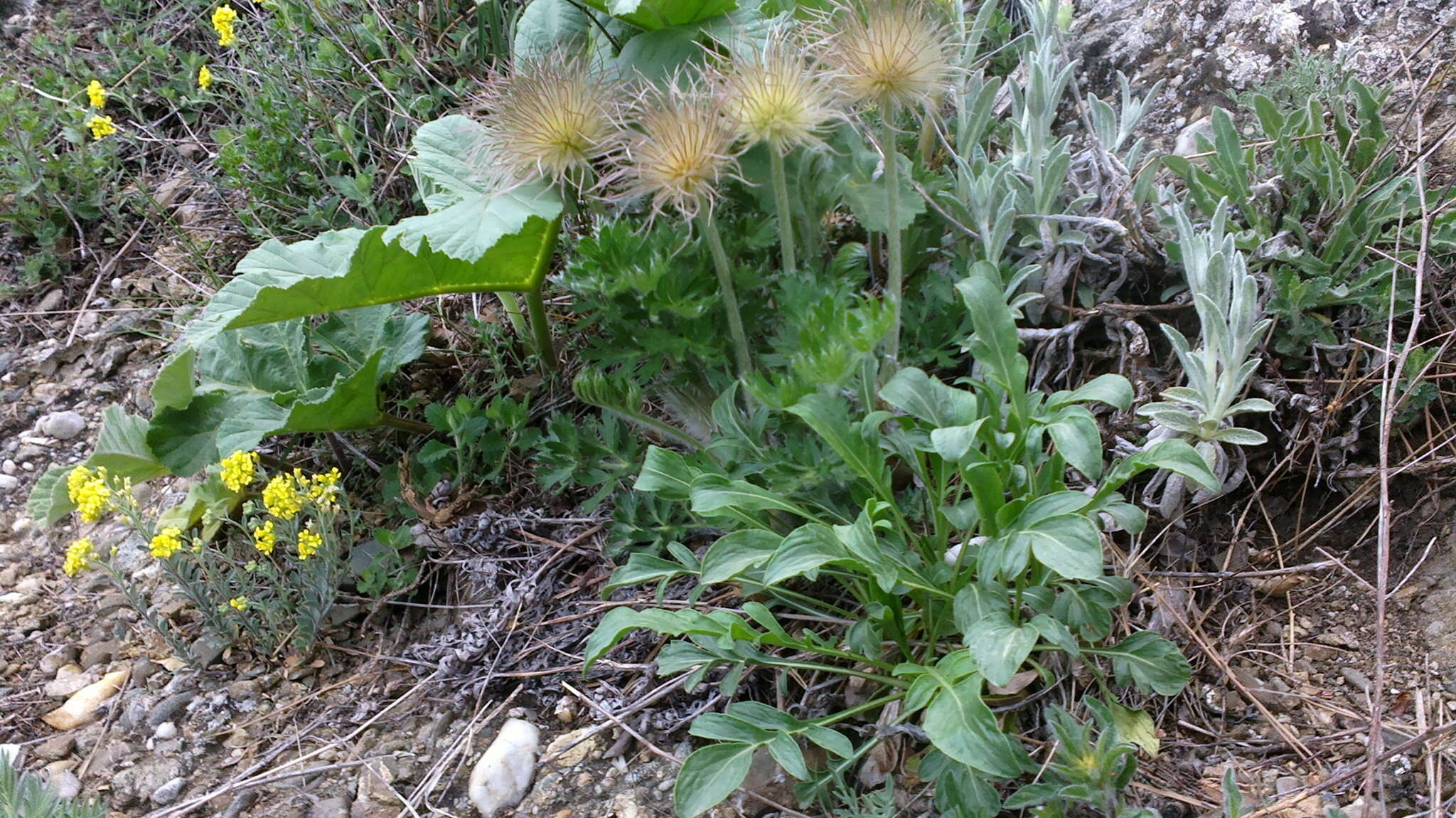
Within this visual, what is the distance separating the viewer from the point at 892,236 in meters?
2.12

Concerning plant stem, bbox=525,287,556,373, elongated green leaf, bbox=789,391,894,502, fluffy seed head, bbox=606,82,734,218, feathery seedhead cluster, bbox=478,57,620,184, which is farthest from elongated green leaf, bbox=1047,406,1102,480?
plant stem, bbox=525,287,556,373

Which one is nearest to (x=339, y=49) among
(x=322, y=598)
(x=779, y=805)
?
(x=322, y=598)

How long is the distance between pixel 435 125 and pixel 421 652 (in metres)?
1.26

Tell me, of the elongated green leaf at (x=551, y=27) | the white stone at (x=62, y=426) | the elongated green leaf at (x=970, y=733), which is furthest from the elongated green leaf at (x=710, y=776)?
the white stone at (x=62, y=426)

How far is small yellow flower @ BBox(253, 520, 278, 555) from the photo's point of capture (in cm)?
240

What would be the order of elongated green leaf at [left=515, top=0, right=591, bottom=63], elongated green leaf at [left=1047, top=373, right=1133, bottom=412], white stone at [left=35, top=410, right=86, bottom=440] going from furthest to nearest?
white stone at [left=35, top=410, right=86, bottom=440]
elongated green leaf at [left=515, top=0, right=591, bottom=63]
elongated green leaf at [left=1047, top=373, right=1133, bottom=412]

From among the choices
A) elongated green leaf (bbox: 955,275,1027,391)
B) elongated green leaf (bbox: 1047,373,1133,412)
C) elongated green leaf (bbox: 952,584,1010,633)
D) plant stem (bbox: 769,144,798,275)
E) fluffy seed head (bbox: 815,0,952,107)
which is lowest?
elongated green leaf (bbox: 952,584,1010,633)

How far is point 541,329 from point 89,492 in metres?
1.12

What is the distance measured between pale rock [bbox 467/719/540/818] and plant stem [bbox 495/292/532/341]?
46.1 inches

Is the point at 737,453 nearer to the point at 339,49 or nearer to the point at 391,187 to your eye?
the point at 391,187

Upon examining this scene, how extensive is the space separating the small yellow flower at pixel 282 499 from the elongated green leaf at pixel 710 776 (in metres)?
1.16

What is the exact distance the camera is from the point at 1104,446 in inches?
92.4

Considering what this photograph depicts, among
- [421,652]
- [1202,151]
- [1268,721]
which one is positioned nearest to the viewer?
[1268,721]

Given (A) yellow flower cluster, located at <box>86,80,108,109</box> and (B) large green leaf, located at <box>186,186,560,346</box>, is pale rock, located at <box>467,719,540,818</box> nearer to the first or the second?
(B) large green leaf, located at <box>186,186,560,346</box>
